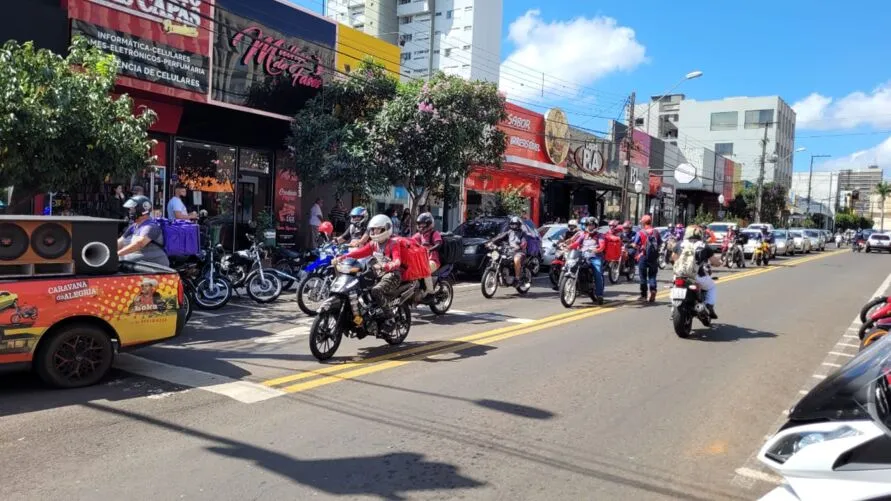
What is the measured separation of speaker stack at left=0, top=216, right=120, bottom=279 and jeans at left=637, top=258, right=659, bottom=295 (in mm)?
10506

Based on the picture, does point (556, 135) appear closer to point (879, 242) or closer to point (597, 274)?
point (597, 274)

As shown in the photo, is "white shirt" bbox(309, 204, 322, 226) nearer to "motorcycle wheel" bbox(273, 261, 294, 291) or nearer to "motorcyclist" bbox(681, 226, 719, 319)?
"motorcycle wheel" bbox(273, 261, 294, 291)

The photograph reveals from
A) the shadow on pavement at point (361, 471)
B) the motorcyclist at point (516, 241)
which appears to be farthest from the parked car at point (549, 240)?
the shadow on pavement at point (361, 471)

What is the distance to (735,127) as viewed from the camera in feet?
278

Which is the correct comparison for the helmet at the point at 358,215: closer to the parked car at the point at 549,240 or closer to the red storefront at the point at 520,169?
the parked car at the point at 549,240

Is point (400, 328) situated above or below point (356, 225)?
below

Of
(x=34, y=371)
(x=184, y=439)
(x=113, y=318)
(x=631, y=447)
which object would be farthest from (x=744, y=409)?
(x=34, y=371)

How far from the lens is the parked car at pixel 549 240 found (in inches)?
734

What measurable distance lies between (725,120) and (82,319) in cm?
9052

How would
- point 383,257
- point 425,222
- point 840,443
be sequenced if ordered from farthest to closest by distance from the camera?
point 425,222 < point 383,257 < point 840,443

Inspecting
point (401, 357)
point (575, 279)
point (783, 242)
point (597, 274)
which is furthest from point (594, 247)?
point (783, 242)

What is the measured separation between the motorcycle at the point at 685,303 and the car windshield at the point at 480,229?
7.60 metres

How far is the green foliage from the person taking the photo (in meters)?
8.49

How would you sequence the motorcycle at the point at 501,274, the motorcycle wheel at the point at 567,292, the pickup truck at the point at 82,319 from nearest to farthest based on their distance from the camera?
the pickup truck at the point at 82,319, the motorcycle wheel at the point at 567,292, the motorcycle at the point at 501,274
